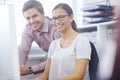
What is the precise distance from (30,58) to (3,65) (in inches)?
15.5

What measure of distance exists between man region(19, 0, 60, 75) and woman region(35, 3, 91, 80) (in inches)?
1.5

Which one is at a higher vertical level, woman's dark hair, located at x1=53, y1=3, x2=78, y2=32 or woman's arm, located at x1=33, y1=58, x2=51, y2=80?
woman's dark hair, located at x1=53, y1=3, x2=78, y2=32

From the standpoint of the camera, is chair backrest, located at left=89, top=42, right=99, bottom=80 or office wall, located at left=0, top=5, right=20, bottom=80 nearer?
office wall, located at left=0, top=5, right=20, bottom=80

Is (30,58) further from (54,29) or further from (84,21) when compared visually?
(84,21)

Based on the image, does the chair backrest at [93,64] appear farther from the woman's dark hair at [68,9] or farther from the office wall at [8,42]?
the office wall at [8,42]

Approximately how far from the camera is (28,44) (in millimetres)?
1032

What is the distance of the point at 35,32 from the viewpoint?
40.7 inches

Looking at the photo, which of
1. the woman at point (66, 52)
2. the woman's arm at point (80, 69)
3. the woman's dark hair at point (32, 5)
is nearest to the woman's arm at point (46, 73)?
the woman at point (66, 52)

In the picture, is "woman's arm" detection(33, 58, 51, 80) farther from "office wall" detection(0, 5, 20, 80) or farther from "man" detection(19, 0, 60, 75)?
"office wall" detection(0, 5, 20, 80)

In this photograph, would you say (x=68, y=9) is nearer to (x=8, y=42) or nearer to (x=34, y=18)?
(x=34, y=18)

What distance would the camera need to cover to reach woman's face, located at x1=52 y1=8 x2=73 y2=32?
3.16 ft

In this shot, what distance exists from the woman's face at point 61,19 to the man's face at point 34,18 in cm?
8

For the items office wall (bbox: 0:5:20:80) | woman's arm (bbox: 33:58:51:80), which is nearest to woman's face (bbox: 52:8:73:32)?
woman's arm (bbox: 33:58:51:80)

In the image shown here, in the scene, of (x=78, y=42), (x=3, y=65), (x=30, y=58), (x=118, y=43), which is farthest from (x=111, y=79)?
(x=30, y=58)
